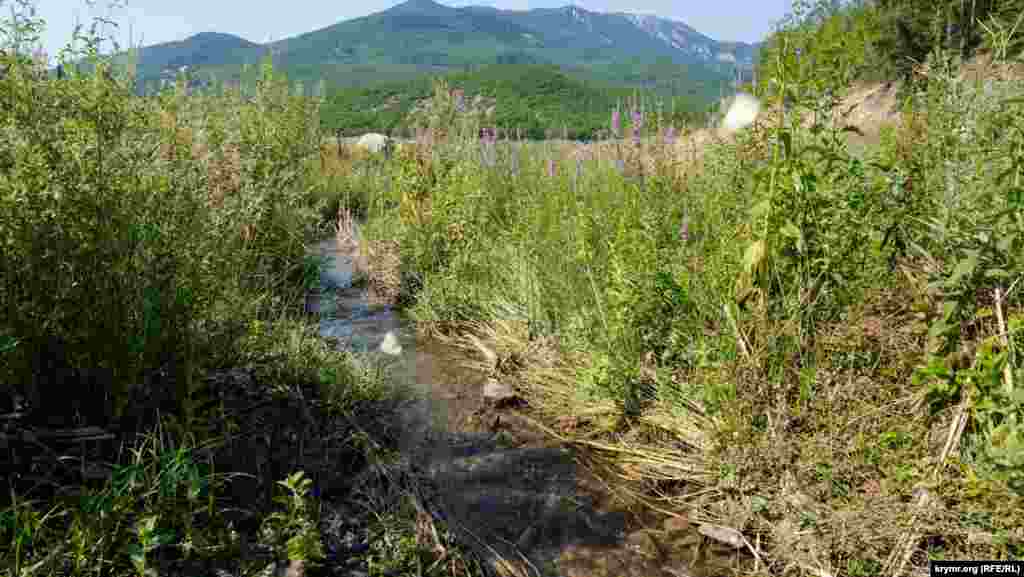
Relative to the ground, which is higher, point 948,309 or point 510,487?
point 948,309

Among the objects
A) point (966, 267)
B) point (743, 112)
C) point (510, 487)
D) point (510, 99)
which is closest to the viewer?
point (966, 267)

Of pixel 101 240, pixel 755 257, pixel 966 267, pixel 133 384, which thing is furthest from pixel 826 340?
pixel 101 240

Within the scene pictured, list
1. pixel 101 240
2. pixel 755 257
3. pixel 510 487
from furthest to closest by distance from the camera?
pixel 510 487
pixel 755 257
pixel 101 240

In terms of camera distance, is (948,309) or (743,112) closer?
(948,309)

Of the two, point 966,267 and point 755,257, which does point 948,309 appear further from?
point 755,257

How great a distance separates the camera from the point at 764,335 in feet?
9.40

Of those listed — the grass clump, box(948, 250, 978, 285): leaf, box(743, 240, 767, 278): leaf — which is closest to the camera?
the grass clump

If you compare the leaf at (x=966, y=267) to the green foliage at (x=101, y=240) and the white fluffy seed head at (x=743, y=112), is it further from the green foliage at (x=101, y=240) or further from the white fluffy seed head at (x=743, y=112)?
the green foliage at (x=101, y=240)

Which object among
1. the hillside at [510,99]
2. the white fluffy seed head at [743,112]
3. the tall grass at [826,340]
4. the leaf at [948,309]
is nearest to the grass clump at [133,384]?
the tall grass at [826,340]

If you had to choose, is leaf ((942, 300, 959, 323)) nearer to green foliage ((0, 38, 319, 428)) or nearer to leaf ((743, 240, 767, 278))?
leaf ((743, 240, 767, 278))

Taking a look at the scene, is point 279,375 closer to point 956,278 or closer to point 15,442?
point 15,442

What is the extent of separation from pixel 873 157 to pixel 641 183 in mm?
1823

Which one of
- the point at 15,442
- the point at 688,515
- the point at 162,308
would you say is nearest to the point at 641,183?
the point at 688,515

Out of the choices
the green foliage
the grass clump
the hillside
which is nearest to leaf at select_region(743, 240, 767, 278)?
the grass clump
